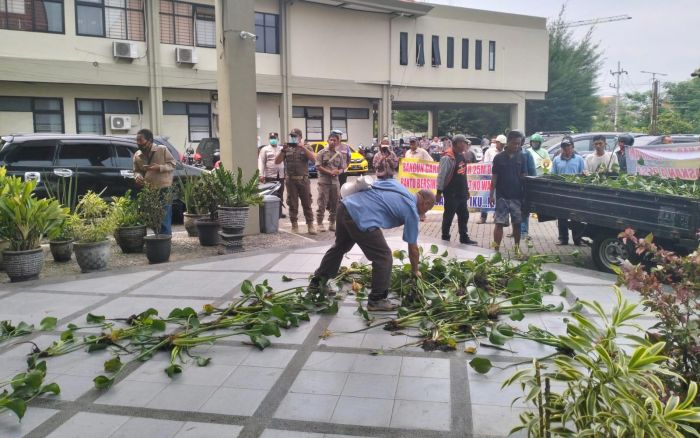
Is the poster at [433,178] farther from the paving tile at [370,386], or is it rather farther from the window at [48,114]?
the window at [48,114]

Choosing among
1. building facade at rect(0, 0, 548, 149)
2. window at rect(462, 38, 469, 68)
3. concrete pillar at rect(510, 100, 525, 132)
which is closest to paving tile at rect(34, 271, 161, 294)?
building facade at rect(0, 0, 548, 149)

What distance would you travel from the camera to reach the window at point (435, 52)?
31.1 m

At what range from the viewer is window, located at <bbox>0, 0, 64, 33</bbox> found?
20438 millimetres

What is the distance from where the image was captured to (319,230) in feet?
35.9

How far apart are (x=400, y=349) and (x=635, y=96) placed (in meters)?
56.1

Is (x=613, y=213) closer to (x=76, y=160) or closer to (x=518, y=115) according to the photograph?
(x=76, y=160)

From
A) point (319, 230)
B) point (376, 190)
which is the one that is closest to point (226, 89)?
point (319, 230)

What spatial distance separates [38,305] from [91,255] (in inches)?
A: 63.3

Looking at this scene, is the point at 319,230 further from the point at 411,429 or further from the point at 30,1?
the point at 30,1

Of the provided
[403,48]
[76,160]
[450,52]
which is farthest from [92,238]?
[450,52]

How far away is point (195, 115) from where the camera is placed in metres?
25.4

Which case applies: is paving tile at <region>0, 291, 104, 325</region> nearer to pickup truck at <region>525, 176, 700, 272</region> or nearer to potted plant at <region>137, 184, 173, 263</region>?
potted plant at <region>137, 184, 173, 263</region>

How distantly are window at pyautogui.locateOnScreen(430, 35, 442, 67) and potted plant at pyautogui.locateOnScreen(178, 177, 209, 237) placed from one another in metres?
23.5

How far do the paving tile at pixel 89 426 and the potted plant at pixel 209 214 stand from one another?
5566 millimetres
